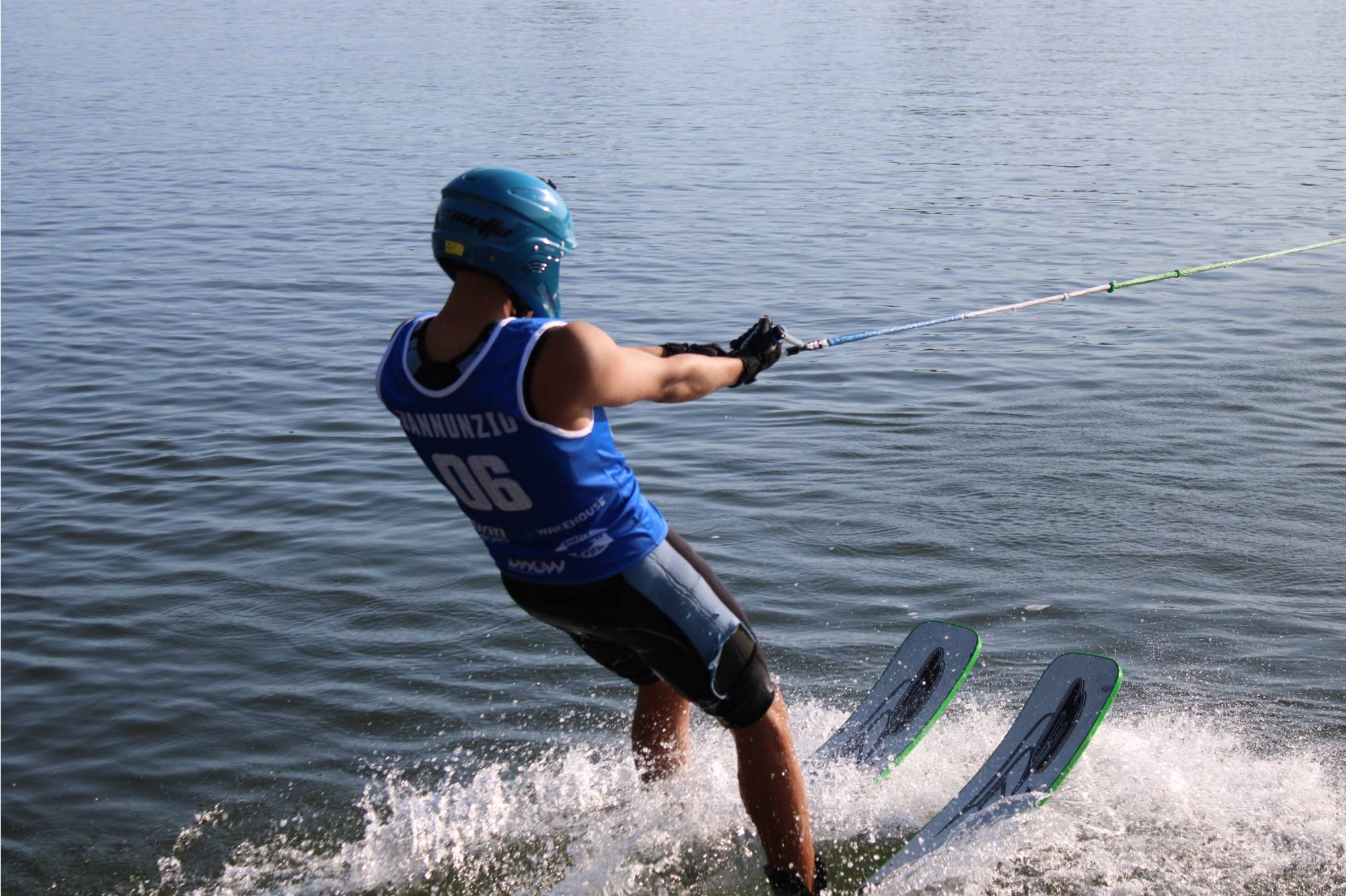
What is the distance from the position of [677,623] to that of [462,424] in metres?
0.86

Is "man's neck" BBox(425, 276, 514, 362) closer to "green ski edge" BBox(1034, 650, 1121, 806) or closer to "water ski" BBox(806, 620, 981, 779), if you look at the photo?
"water ski" BBox(806, 620, 981, 779)

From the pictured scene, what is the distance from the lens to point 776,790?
14.3ft

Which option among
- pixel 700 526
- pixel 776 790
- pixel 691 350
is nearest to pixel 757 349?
pixel 691 350

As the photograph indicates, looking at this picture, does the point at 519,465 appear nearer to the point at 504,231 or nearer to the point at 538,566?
the point at 538,566

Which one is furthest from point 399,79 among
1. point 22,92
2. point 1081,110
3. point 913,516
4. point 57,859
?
point 57,859

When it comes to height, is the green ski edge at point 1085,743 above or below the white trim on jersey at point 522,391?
below

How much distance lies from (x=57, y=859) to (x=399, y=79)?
34.4 metres

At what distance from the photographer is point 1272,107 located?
2952 centimetres

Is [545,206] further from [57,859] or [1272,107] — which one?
[1272,107]

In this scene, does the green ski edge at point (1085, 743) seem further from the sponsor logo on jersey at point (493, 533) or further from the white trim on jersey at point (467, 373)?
the white trim on jersey at point (467, 373)

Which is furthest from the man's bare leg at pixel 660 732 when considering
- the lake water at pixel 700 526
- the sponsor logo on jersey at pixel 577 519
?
the sponsor logo on jersey at pixel 577 519

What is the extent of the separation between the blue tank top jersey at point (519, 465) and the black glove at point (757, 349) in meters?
0.52

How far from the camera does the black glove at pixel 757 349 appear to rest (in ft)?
14.4

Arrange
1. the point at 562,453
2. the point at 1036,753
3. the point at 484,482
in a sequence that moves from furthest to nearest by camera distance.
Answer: the point at 1036,753 → the point at 484,482 → the point at 562,453
